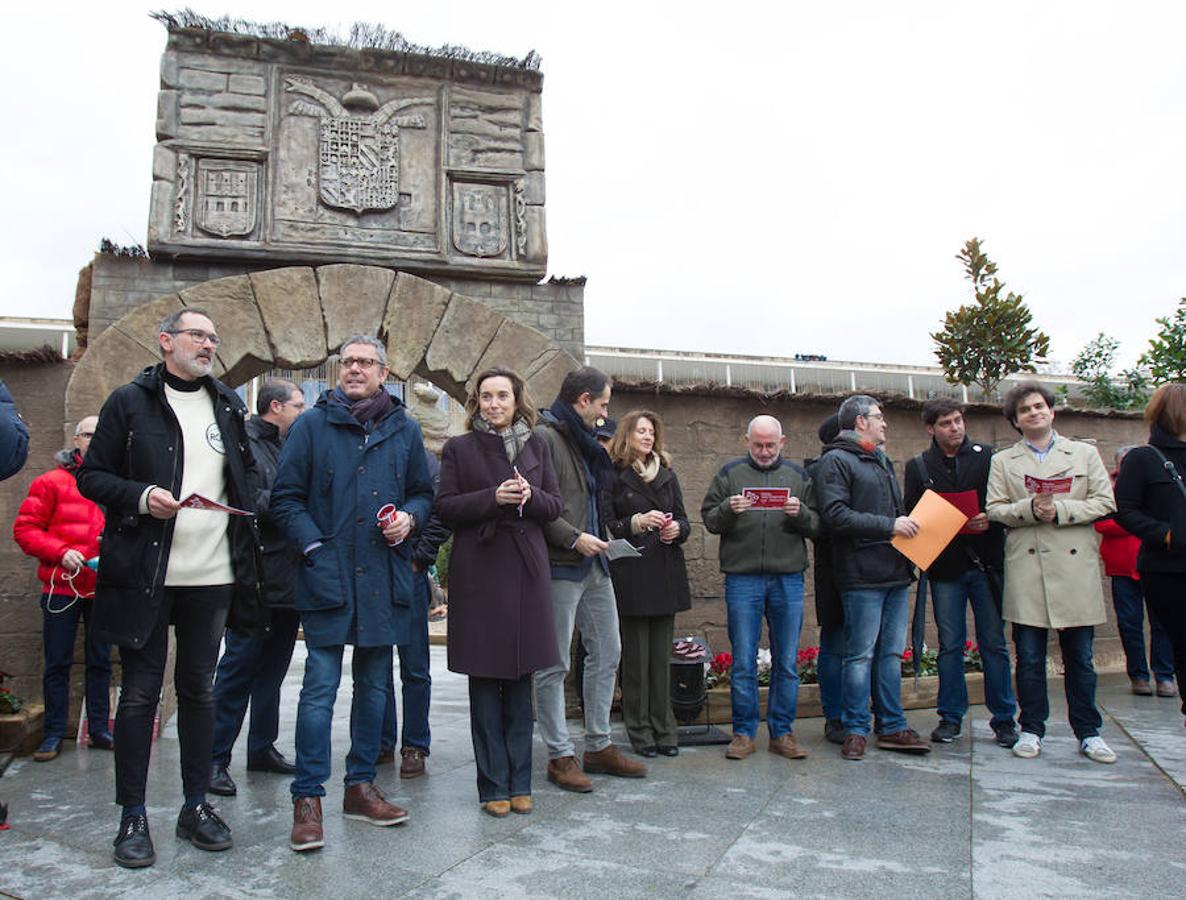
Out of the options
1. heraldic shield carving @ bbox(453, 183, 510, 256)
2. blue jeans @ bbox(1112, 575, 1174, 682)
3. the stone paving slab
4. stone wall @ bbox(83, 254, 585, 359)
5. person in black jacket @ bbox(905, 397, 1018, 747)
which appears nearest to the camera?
the stone paving slab

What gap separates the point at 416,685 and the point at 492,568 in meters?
1.11

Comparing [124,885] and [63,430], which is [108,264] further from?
[124,885]

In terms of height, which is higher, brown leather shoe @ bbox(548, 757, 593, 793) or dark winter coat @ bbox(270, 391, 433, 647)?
dark winter coat @ bbox(270, 391, 433, 647)

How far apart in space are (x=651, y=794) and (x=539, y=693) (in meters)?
0.65

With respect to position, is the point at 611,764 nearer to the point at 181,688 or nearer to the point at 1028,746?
the point at 181,688

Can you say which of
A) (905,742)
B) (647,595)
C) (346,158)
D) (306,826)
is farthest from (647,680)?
(346,158)

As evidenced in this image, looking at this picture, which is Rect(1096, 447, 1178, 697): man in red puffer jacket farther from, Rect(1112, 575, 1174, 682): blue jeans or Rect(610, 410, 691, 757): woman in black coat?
Rect(610, 410, 691, 757): woman in black coat

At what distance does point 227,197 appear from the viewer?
657 centimetres

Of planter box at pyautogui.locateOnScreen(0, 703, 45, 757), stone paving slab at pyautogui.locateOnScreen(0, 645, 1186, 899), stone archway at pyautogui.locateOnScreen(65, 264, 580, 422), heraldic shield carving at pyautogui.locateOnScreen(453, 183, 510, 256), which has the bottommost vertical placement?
stone paving slab at pyautogui.locateOnScreen(0, 645, 1186, 899)

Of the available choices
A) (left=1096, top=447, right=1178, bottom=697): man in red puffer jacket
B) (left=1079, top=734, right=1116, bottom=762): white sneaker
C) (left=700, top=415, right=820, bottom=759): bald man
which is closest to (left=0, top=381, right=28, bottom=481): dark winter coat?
(left=700, top=415, right=820, bottom=759): bald man

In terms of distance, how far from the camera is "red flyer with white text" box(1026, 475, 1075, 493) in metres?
4.60

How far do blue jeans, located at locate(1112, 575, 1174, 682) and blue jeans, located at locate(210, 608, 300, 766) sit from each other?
5.58 metres

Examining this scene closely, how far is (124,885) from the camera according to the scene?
2.88 m

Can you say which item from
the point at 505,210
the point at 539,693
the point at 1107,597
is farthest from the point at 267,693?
the point at 1107,597
